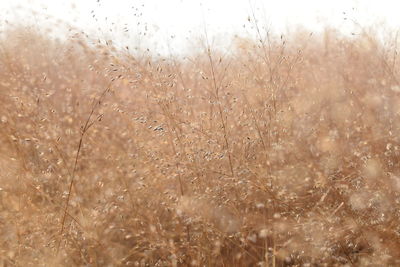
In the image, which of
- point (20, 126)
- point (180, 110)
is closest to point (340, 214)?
point (180, 110)

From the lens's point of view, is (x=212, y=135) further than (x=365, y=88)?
No

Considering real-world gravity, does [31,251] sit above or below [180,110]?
below

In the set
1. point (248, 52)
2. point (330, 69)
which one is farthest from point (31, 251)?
point (330, 69)

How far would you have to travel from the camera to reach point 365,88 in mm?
2531

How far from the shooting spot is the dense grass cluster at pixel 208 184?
1545 millimetres

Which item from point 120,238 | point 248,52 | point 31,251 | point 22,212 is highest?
point 248,52

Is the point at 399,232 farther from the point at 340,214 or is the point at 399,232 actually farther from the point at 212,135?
the point at 212,135

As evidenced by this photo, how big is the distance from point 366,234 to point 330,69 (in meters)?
1.95

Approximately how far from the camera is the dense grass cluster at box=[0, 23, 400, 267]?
1.54 metres

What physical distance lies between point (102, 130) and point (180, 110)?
55cm

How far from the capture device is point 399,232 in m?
1.44

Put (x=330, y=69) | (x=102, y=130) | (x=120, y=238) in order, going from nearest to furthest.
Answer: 1. (x=120, y=238)
2. (x=102, y=130)
3. (x=330, y=69)

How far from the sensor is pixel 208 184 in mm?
1772

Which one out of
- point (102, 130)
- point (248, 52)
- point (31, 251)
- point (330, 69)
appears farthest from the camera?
point (330, 69)
